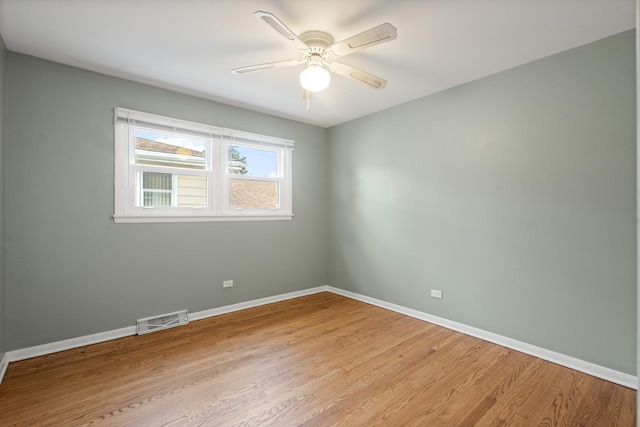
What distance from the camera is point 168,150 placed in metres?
3.30

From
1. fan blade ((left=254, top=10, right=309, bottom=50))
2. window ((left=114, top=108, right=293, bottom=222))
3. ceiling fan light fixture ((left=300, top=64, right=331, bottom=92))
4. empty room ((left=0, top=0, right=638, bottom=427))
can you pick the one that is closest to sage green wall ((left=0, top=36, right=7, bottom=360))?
empty room ((left=0, top=0, right=638, bottom=427))

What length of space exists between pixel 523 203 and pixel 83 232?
410cm

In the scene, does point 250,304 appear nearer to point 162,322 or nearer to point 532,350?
point 162,322

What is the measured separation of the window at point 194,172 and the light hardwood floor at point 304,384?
1372 mm

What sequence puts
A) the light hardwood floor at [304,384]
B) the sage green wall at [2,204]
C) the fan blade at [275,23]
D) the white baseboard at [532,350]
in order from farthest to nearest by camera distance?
the sage green wall at [2,204] < the white baseboard at [532,350] < the light hardwood floor at [304,384] < the fan blade at [275,23]

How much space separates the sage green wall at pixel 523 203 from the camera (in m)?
2.23

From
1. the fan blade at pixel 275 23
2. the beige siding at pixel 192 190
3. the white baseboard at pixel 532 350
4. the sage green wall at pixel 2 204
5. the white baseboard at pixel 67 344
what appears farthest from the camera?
the beige siding at pixel 192 190

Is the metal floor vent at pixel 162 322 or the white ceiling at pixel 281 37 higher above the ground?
the white ceiling at pixel 281 37

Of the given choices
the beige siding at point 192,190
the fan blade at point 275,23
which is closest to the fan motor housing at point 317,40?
the fan blade at point 275,23

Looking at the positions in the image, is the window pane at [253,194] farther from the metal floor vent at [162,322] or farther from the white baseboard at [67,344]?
the white baseboard at [67,344]

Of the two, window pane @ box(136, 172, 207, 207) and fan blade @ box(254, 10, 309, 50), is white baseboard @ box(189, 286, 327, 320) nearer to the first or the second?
window pane @ box(136, 172, 207, 207)

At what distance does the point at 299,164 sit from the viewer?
4406 millimetres

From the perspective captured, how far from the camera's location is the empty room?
199 cm

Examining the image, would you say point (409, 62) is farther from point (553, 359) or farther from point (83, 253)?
point (83, 253)
